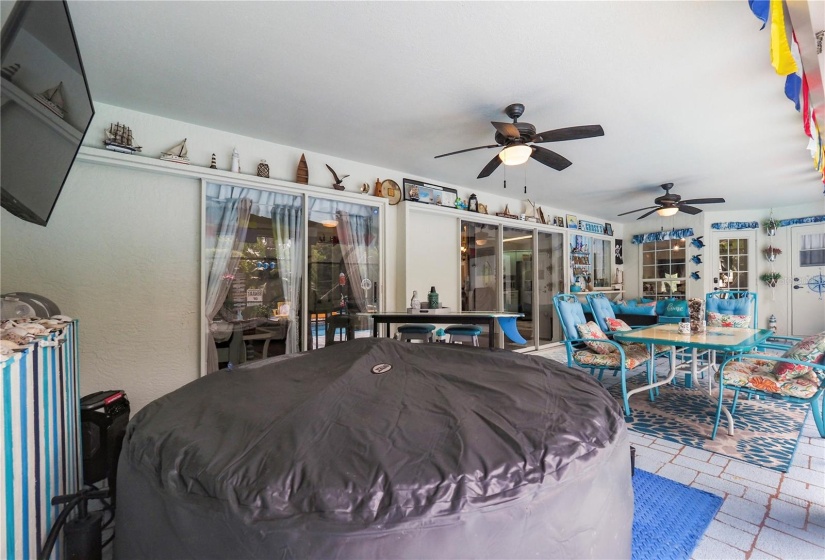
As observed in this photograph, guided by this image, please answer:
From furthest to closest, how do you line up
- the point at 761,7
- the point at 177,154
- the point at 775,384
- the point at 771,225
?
the point at 771,225 < the point at 177,154 < the point at 775,384 < the point at 761,7

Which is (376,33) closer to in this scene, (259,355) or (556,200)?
(259,355)

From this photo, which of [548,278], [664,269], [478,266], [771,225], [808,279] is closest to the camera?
[478,266]

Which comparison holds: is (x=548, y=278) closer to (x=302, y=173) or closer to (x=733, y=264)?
(x=733, y=264)

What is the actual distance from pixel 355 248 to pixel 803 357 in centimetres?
410

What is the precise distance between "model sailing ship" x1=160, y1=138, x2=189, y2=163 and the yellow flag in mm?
3839

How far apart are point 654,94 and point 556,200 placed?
3443mm

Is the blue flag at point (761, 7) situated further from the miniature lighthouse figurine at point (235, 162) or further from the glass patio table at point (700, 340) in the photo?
the miniature lighthouse figurine at point (235, 162)

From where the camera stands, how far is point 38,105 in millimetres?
1325

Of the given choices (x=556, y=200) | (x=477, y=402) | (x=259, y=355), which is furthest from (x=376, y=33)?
(x=556, y=200)

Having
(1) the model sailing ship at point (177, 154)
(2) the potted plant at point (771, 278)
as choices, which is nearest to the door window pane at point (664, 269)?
(2) the potted plant at point (771, 278)

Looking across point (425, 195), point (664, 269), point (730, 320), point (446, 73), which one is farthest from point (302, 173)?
point (664, 269)

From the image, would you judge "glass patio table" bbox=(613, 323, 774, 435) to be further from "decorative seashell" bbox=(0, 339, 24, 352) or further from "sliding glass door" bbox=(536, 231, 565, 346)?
"decorative seashell" bbox=(0, 339, 24, 352)

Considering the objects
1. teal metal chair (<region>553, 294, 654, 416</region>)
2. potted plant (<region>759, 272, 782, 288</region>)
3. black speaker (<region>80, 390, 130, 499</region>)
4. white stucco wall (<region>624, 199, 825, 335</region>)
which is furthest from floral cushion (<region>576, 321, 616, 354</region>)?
potted plant (<region>759, 272, 782, 288</region>)

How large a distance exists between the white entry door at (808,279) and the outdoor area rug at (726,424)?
4769mm
